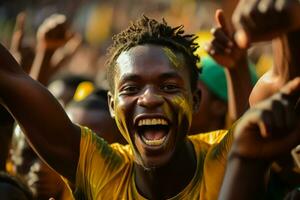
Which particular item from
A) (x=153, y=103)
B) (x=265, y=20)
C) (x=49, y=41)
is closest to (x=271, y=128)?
(x=265, y=20)

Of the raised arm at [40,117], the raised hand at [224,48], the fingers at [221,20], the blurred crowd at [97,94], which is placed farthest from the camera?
the raised hand at [224,48]

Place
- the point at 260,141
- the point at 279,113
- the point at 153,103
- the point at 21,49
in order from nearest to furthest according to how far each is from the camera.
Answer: the point at 279,113 → the point at 260,141 → the point at 153,103 → the point at 21,49

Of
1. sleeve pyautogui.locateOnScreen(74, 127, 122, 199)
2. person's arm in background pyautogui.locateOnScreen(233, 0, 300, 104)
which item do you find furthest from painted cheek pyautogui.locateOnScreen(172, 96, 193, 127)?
person's arm in background pyautogui.locateOnScreen(233, 0, 300, 104)

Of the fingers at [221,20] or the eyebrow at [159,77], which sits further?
the fingers at [221,20]

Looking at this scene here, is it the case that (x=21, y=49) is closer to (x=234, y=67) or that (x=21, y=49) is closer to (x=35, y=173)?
(x=35, y=173)

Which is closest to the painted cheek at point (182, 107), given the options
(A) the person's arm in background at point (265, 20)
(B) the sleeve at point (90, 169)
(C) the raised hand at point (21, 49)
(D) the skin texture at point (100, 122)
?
(B) the sleeve at point (90, 169)

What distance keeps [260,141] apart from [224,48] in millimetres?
2216

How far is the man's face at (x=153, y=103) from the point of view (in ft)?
14.5

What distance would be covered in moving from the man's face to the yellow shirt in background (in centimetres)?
13

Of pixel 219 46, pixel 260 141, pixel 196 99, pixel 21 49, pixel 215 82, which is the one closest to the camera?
pixel 260 141

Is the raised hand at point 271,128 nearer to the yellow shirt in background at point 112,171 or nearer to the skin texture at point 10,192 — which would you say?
the yellow shirt in background at point 112,171

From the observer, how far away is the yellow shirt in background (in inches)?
174

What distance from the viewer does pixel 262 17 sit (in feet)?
11.1

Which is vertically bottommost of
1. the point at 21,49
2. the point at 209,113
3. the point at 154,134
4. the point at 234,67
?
the point at 154,134
